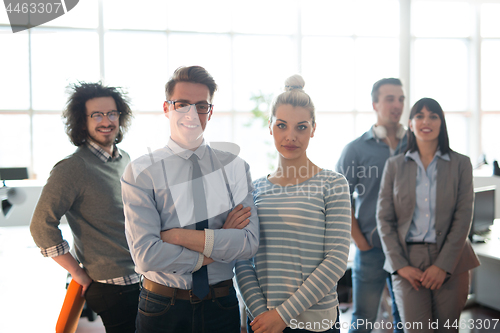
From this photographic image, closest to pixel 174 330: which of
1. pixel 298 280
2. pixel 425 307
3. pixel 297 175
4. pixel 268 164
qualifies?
pixel 298 280

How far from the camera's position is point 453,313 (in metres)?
1.73

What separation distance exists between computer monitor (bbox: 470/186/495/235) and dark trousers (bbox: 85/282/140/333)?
296cm

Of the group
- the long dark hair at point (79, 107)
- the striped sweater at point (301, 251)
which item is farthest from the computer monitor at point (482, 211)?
the long dark hair at point (79, 107)

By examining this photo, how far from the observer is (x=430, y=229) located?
1791 mm

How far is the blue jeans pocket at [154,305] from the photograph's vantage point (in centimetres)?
117

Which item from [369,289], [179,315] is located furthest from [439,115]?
[179,315]

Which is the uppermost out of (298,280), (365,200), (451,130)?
(451,130)

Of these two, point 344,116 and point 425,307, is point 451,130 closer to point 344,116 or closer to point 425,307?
point 344,116

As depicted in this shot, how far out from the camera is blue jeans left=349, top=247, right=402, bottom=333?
209 centimetres

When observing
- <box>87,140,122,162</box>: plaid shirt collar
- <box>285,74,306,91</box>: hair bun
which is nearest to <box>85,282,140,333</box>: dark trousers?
<box>87,140,122,162</box>: plaid shirt collar

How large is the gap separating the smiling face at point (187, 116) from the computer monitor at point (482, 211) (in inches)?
114

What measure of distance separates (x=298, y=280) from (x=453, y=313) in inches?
41.3

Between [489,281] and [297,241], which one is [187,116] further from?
[489,281]

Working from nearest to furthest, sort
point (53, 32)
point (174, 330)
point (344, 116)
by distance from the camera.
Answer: point (174, 330)
point (53, 32)
point (344, 116)
